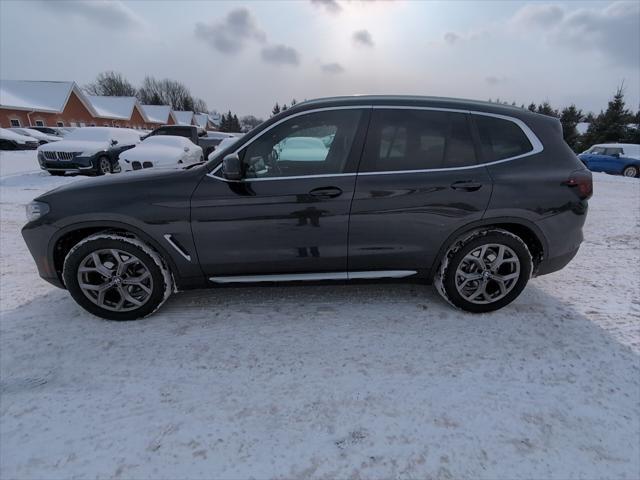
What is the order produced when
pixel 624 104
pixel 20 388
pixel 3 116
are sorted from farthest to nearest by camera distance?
pixel 3 116 → pixel 624 104 → pixel 20 388

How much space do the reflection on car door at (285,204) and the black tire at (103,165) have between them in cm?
1067

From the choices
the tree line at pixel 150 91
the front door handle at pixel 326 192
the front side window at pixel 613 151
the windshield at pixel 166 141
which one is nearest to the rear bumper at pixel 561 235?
the front door handle at pixel 326 192

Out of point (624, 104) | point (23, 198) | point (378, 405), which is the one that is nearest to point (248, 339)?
point (378, 405)

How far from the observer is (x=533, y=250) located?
3.03 m

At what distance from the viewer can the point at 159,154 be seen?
369 inches

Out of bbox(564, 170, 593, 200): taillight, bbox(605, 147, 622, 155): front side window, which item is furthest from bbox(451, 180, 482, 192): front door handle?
bbox(605, 147, 622, 155): front side window

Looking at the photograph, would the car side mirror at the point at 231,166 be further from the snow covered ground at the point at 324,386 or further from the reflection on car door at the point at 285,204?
the snow covered ground at the point at 324,386

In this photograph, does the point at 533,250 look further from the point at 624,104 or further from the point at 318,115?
the point at 624,104

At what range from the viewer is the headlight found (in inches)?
110

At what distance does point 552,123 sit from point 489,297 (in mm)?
1621

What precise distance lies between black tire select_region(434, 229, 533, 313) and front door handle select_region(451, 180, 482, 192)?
0.38 metres

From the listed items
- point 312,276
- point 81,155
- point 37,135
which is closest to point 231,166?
point 312,276

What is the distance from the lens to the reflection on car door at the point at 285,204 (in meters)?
2.68

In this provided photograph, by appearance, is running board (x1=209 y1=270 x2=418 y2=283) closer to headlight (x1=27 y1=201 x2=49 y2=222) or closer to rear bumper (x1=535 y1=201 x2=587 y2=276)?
rear bumper (x1=535 y1=201 x2=587 y2=276)
